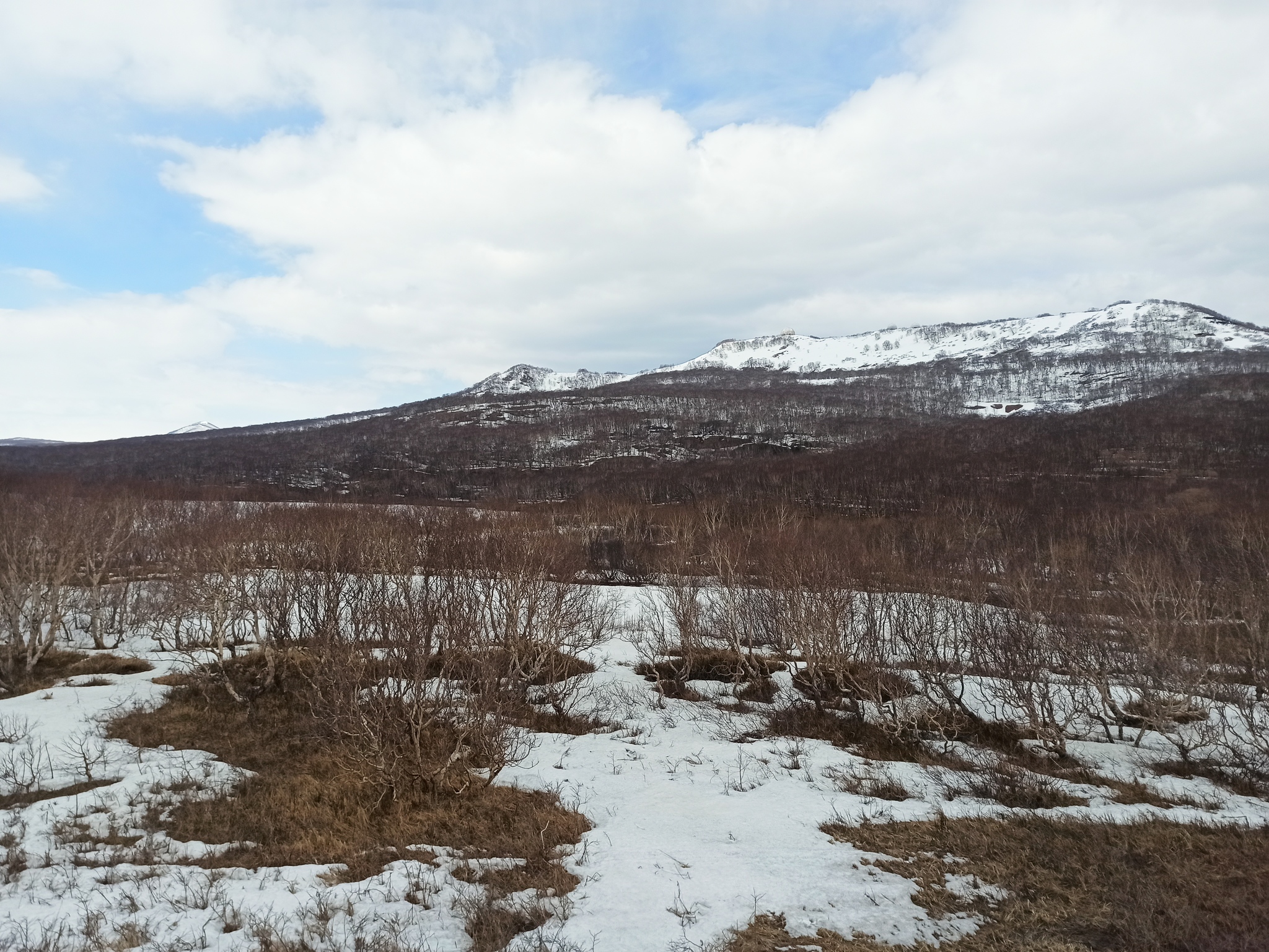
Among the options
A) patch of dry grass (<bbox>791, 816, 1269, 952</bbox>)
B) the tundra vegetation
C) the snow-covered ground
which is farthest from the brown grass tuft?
patch of dry grass (<bbox>791, 816, 1269, 952</bbox>)

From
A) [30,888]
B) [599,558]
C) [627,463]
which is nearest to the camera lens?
[30,888]

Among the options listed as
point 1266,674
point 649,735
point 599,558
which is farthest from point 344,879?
point 599,558

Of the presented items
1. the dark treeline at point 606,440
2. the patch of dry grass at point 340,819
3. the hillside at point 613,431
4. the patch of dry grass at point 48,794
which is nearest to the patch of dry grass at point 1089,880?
the patch of dry grass at point 340,819

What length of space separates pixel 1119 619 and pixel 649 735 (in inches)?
526

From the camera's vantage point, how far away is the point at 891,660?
64.2ft

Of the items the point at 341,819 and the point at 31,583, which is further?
the point at 31,583

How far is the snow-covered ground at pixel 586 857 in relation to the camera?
7293 millimetres

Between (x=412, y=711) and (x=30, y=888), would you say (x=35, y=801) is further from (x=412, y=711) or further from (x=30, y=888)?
(x=412, y=711)

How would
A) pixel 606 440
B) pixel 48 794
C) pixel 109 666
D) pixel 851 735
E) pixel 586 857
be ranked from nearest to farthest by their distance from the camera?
pixel 586 857 < pixel 48 794 < pixel 851 735 < pixel 109 666 < pixel 606 440

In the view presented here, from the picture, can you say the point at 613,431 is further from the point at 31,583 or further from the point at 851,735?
the point at 851,735

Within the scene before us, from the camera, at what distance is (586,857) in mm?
9516

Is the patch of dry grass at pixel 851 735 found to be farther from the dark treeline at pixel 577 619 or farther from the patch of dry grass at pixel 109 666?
the patch of dry grass at pixel 109 666

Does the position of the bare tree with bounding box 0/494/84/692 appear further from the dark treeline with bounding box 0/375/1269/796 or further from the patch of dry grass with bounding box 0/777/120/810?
the patch of dry grass with bounding box 0/777/120/810

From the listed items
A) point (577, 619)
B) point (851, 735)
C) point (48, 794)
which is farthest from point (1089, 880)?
point (48, 794)
